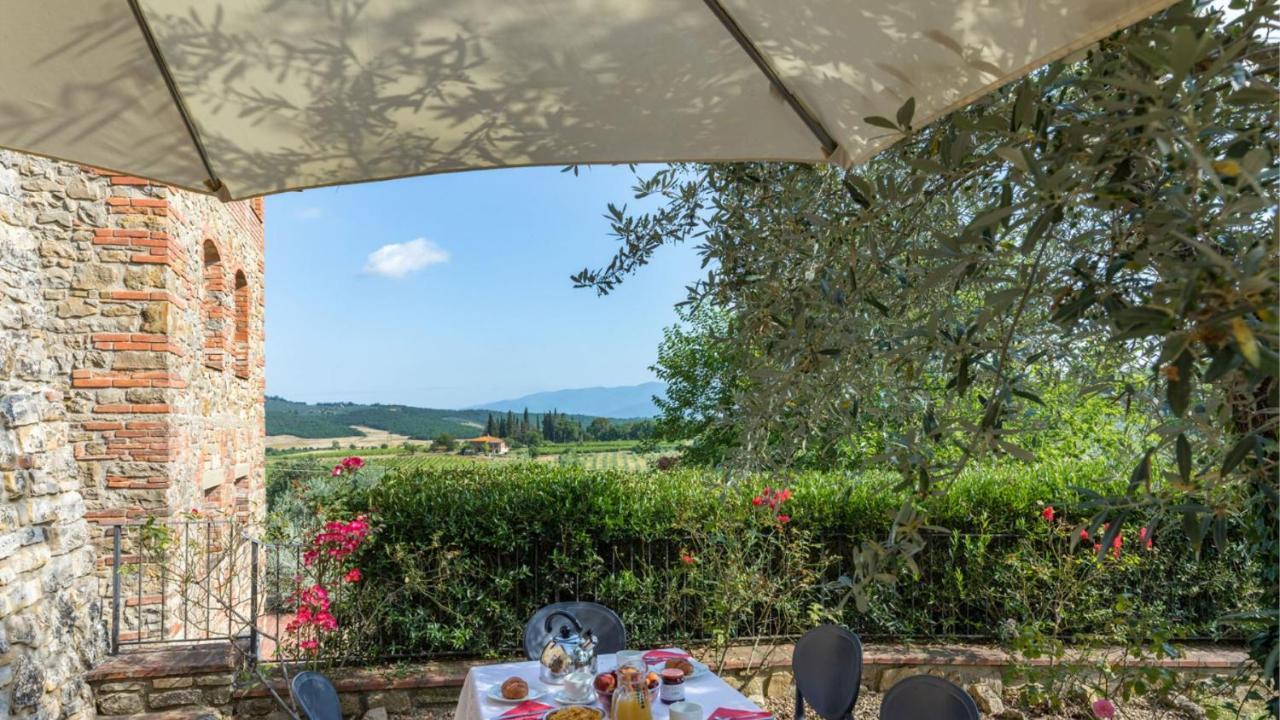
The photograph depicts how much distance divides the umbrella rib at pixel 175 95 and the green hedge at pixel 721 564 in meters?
3.10

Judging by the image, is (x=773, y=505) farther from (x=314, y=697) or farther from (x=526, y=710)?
(x=314, y=697)

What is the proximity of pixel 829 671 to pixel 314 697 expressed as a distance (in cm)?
204

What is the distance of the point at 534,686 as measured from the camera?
3174mm

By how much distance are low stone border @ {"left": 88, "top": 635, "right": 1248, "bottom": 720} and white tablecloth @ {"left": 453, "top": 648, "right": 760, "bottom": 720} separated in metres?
1.18

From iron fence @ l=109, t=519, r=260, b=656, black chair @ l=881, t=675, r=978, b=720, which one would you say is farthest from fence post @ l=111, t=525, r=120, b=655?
black chair @ l=881, t=675, r=978, b=720

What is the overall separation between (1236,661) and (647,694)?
4010mm

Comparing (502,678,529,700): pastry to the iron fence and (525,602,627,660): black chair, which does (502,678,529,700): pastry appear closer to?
(525,602,627,660): black chair

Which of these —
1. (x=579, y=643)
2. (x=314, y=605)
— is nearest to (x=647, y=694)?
(x=579, y=643)

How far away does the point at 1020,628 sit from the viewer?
4.86 metres

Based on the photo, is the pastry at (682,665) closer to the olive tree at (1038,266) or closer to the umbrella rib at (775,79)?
the olive tree at (1038,266)

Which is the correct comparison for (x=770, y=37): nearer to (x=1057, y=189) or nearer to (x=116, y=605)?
(x=1057, y=189)

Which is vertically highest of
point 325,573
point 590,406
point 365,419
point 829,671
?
point 590,406

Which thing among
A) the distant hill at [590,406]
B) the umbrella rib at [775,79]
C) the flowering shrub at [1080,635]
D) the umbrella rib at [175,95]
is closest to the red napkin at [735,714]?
the umbrella rib at [775,79]

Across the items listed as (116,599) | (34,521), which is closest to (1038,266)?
(34,521)
